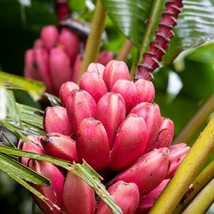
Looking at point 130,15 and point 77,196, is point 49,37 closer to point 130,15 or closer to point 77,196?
point 130,15

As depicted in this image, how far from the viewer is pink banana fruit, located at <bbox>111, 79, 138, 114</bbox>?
60 cm

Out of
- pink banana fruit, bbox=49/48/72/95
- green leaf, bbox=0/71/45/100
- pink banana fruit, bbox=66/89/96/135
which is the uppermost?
green leaf, bbox=0/71/45/100

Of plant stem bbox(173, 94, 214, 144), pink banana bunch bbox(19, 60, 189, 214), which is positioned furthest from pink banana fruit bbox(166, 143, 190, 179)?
plant stem bbox(173, 94, 214, 144)

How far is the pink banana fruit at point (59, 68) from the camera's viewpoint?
50.7 inches

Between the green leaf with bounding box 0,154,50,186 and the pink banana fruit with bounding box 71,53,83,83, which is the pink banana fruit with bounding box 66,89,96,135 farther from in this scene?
the pink banana fruit with bounding box 71,53,83,83

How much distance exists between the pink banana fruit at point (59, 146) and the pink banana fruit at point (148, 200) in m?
0.08

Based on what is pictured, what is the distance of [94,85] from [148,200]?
5.1 inches

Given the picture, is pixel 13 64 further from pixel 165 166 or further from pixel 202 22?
pixel 165 166

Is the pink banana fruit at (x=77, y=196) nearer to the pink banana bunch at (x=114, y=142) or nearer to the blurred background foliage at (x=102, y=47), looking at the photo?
the pink banana bunch at (x=114, y=142)

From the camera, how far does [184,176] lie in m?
0.55

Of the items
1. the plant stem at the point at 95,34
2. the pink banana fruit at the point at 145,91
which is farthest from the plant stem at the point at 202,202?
the plant stem at the point at 95,34

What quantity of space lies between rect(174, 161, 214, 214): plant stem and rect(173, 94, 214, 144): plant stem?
0.39 meters

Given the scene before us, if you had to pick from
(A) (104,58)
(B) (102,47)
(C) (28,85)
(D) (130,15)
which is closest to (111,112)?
(C) (28,85)

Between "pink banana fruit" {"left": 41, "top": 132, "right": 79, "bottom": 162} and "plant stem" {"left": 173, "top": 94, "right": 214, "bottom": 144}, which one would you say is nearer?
"pink banana fruit" {"left": 41, "top": 132, "right": 79, "bottom": 162}
